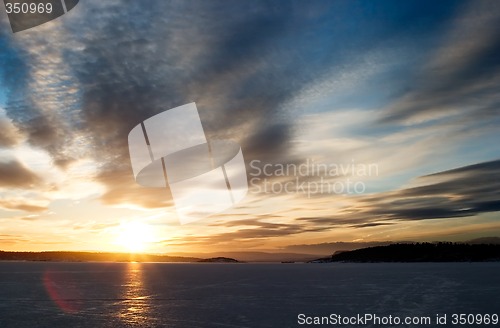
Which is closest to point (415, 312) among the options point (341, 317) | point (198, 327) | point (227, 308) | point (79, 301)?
point (341, 317)

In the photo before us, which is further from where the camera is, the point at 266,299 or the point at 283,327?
the point at 266,299

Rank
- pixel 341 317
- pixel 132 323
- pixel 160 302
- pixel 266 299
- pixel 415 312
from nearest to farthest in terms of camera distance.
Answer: pixel 132 323
pixel 341 317
pixel 415 312
pixel 160 302
pixel 266 299

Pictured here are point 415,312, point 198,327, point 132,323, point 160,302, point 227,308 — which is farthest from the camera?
point 160,302

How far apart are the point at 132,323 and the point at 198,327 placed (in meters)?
7.06

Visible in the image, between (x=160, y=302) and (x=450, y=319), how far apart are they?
3369 centimetres

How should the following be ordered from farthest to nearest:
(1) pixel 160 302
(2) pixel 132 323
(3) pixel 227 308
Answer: (1) pixel 160 302 → (3) pixel 227 308 → (2) pixel 132 323

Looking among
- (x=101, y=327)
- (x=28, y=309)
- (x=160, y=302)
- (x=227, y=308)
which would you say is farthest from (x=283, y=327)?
(x=28, y=309)

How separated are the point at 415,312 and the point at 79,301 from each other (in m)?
42.0

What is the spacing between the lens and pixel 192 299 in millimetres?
58656

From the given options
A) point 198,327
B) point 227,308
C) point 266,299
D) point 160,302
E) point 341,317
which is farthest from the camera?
point 266,299

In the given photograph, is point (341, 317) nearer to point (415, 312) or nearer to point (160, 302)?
point (415, 312)

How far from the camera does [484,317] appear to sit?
138 feet

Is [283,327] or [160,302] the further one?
[160,302]

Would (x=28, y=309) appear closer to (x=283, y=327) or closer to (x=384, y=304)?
(x=283, y=327)
